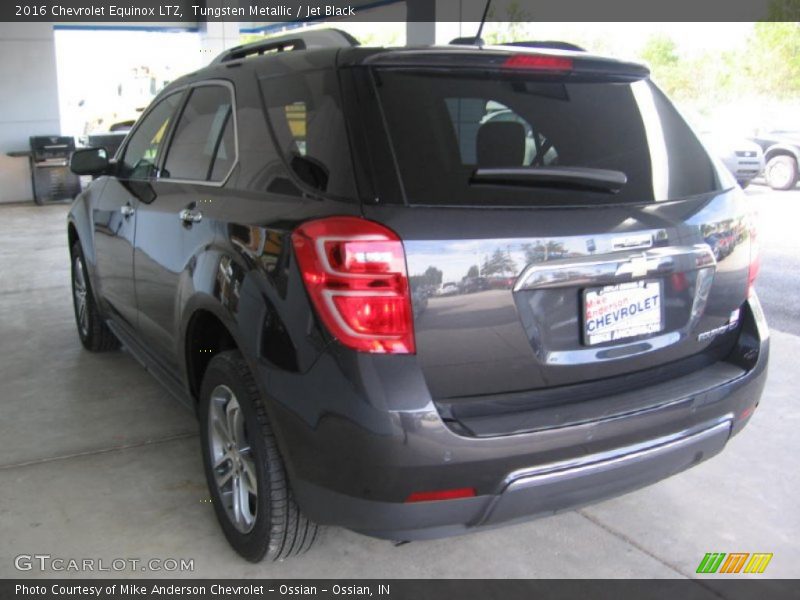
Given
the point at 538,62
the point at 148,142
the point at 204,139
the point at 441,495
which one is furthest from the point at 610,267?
the point at 148,142

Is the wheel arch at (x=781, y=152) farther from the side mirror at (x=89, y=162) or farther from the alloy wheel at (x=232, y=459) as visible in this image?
the alloy wheel at (x=232, y=459)

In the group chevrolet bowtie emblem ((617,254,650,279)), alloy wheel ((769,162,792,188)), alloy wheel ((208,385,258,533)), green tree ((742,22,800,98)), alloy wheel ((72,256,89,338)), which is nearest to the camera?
chevrolet bowtie emblem ((617,254,650,279))

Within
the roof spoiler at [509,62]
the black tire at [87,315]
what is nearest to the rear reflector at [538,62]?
the roof spoiler at [509,62]

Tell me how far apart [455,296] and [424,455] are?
420mm

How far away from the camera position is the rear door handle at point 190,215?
118 inches

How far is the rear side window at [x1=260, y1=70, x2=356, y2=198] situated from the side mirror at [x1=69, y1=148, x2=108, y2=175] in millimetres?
1942

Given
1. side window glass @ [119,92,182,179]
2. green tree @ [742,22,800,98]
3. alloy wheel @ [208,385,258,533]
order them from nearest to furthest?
alloy wheel @ [208,385,258,533]
side window glass @ [119,92,182,179]
green tree @ [742,22,800,98]

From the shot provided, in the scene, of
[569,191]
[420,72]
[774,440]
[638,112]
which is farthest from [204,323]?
[774,440]

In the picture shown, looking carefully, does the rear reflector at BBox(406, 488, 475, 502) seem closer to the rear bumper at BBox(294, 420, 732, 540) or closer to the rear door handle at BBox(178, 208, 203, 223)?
the rear bumper at BBox(294, 420, 732, 540)

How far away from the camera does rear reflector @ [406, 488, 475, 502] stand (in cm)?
219

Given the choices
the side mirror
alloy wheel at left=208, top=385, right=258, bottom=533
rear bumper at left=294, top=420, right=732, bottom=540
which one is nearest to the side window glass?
the side mirror

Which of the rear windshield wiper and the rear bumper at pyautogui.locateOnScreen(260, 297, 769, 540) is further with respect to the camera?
the rear windshield wiper

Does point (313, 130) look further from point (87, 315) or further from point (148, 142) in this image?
point (87, 315)

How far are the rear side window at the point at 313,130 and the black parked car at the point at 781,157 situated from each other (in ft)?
48.2
